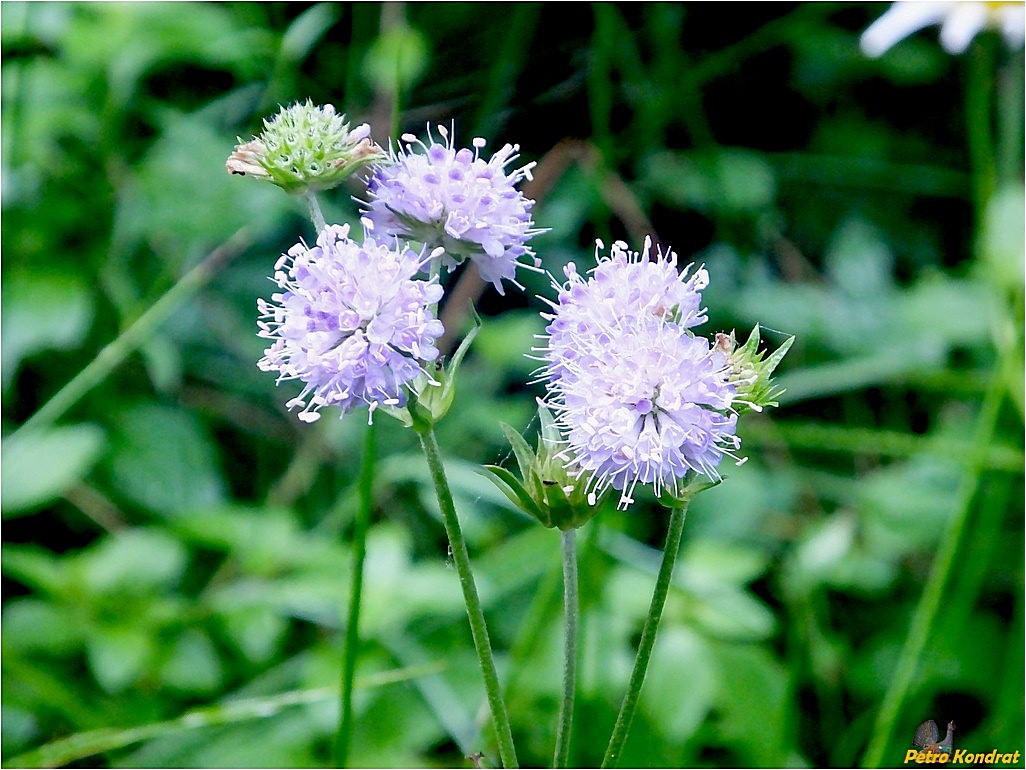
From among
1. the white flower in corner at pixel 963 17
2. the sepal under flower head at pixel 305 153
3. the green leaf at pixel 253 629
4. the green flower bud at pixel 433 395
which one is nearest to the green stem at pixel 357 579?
the green flower bud at pixel 433 395

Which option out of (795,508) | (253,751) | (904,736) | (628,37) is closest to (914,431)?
(795,508)

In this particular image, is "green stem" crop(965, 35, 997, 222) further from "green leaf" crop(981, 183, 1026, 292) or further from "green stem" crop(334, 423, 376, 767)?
"green stem" crop(334, 423, 376, 767)

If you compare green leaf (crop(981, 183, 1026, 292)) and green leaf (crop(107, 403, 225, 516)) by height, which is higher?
green leaf (crop(981, 183, 1026, 292))

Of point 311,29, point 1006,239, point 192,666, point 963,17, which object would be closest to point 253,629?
point 192,666

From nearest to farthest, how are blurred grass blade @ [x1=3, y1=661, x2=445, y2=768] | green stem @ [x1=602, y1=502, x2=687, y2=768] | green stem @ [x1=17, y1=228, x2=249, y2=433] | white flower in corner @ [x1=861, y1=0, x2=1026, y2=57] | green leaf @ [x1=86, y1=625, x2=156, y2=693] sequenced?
1. green stem @ [x1=602, y1=502, x2=687, y2=768]
2. blurred grass blade @ [x1=3, y1=661, x2=445, y2=768]
3. green leaf @ [x1=86, y1=625, x2=156, y2=693]
4. green stem @ [x1=17, y1=228, x2=249, y2=433]
5. white flower in corner @ [x1=861, y1=0, x2=1026, y2=57]

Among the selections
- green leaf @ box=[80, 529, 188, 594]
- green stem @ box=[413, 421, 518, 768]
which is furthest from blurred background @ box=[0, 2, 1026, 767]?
green stem @ box=[413, 421, 518, 768]

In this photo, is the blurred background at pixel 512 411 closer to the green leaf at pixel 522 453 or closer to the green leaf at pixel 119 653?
the green leaf at pixel 119 653

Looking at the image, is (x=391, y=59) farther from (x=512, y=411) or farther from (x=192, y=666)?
(x=192, y=666)

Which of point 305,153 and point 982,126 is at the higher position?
point 982,126

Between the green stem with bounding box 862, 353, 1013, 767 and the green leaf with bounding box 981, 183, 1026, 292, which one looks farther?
the green leaf with bounding box 981, 183, 1026, 292
